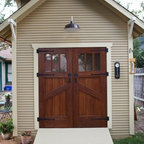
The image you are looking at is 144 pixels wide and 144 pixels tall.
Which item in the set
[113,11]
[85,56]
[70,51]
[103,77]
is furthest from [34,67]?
[113,11]

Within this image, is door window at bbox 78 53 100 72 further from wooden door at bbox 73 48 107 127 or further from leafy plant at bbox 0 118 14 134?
leafy plant at bbox 0 118 14 134

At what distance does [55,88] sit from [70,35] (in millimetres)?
1304

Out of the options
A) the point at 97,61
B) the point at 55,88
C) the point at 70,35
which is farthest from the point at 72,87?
the point at 70,35

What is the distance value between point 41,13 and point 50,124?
2.64 m

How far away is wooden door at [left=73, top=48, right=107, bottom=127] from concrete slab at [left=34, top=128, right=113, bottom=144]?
230cm

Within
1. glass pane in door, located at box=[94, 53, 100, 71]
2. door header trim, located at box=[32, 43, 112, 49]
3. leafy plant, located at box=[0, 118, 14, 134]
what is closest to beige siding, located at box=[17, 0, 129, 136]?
door header trim, located at box=[32, 43, 112, 49]

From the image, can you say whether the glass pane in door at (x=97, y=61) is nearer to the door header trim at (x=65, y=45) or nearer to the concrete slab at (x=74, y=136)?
the door header trim at (x=65, y=45)

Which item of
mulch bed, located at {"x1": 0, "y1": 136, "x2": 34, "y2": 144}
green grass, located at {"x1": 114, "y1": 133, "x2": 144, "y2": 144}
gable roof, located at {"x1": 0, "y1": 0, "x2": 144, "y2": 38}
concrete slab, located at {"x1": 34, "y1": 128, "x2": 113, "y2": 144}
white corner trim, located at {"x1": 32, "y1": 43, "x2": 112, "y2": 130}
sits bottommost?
mulch bed, located at {"x1": 0, "y1": 136, "x2": 34, "y2": 144}

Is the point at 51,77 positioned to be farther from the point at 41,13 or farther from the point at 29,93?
the point at 41,13

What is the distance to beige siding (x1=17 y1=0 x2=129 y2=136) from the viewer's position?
478 cm

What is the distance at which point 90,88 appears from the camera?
15.8 feet

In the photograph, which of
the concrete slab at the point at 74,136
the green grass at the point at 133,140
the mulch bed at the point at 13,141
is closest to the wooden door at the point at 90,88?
the green grass at the point at 133,140

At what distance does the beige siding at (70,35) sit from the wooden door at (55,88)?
0.26 m

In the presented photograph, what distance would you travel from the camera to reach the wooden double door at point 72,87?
4.78 m
